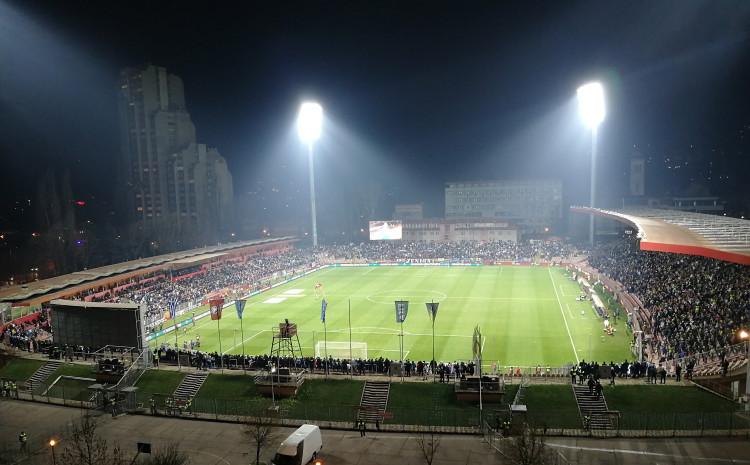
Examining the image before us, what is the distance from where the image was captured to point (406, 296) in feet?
170

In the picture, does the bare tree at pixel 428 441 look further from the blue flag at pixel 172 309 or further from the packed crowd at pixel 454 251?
the packed crowd at pixel 454 251

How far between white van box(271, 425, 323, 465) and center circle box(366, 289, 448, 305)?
30478mm

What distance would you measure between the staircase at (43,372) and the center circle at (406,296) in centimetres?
2764

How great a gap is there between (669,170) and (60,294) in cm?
11299

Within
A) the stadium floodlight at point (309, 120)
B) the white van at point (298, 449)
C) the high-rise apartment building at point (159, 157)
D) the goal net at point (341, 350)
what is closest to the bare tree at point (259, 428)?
the white van at point (298, 449)

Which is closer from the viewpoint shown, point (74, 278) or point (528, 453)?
point (528, 453)

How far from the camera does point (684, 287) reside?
3403cm

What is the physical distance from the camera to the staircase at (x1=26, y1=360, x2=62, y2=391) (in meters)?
28.5

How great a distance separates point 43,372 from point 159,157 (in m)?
92.7

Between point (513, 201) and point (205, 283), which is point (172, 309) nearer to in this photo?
point (205, 283)

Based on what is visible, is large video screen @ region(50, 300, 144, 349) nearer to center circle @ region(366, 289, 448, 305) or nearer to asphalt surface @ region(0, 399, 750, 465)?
asphalt surface @ region(0, 399, 750, 465)

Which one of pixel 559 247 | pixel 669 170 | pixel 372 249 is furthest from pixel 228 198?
pixel 669 170

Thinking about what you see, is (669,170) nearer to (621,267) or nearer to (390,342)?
(621,267)

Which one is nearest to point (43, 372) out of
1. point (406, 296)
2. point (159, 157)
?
point (406, 296)
